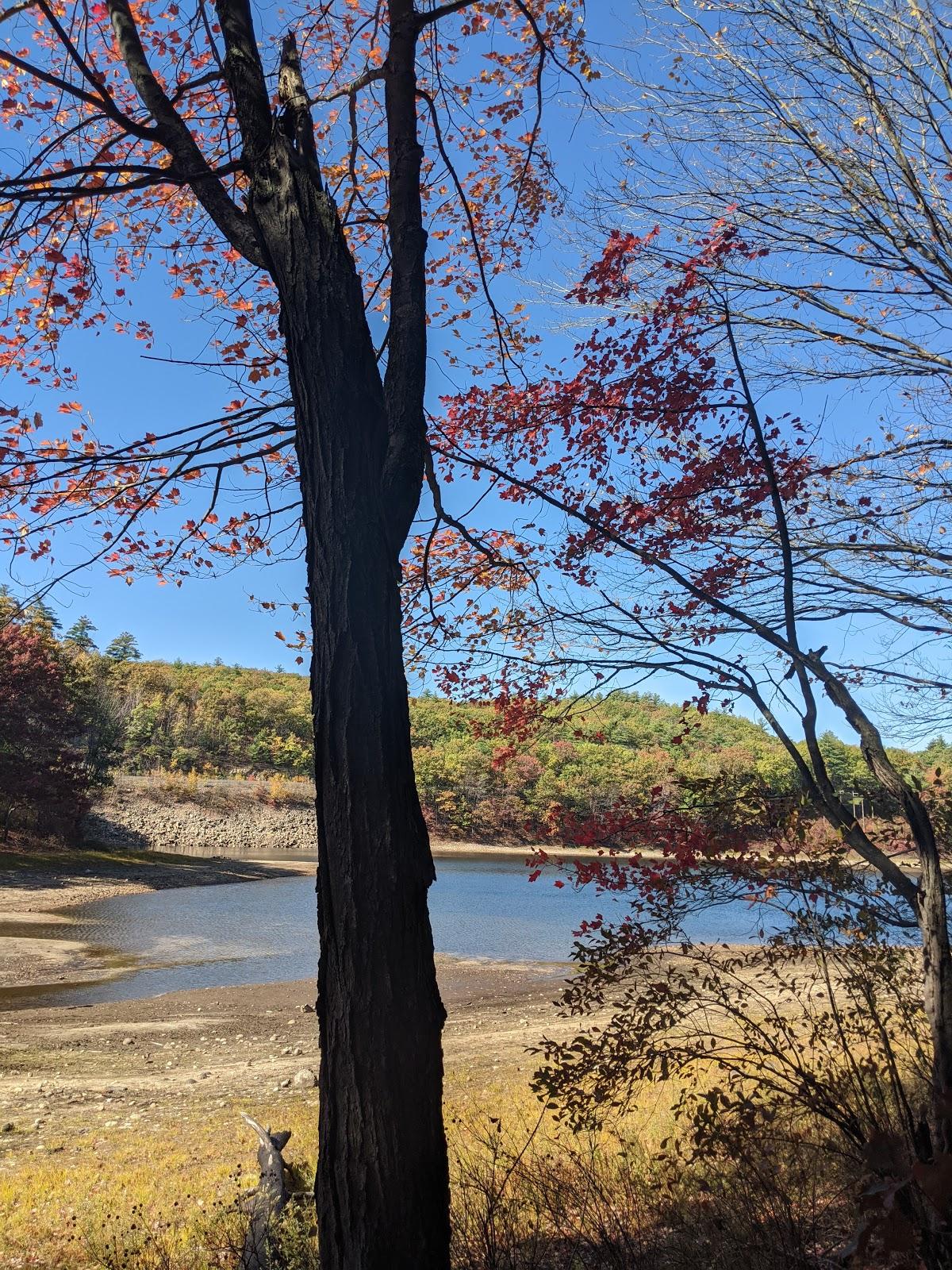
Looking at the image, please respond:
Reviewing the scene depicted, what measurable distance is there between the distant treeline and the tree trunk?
219 cm

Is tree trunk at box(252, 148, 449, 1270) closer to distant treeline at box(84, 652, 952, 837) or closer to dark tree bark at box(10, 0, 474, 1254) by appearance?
dark tree bark at box(10, 0, 474, 1254)

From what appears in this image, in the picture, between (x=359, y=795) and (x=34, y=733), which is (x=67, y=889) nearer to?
(x=34, y=733)

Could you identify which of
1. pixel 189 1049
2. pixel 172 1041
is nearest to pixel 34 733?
pixel 172 1041

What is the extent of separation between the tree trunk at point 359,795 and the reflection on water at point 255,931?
12797 millimetres

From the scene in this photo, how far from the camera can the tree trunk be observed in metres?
2.08

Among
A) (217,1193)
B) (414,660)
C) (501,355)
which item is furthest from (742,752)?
(217,1193)

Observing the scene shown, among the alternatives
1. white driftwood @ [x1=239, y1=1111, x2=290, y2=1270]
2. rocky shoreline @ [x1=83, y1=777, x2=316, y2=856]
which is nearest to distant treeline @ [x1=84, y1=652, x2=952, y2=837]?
white driftwood @ [x1=239, y1=1111, x2=290, y2=1270]

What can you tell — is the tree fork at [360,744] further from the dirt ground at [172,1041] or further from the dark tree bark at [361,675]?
the dirt ground at [172,1041]

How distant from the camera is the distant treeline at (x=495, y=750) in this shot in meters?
5.23

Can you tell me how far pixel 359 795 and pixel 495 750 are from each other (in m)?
4.70

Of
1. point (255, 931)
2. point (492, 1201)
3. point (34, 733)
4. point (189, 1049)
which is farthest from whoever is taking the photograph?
point (34, 733)

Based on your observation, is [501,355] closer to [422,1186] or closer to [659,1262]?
[422,1186]

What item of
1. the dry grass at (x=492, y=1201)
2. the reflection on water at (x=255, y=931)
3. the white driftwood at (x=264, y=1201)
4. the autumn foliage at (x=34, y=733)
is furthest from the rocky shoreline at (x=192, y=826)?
the white driftwood at (x=264, y=1201)

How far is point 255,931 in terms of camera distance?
22219 millimetres
